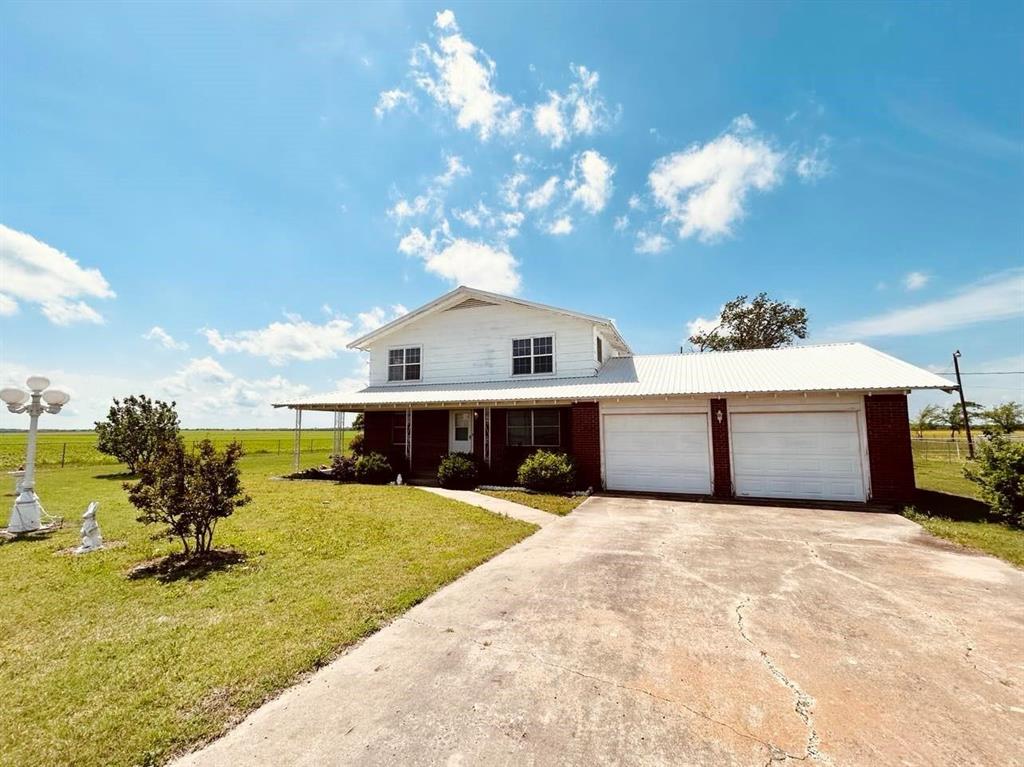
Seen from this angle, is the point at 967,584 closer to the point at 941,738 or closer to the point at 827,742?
the point at 941,738

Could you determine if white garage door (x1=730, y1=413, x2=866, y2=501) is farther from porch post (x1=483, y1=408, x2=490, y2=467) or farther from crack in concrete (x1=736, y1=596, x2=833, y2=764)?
crack in concrete (x1=736, y1=596, x2=833, y2=764)

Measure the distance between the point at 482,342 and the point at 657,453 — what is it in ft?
25.1

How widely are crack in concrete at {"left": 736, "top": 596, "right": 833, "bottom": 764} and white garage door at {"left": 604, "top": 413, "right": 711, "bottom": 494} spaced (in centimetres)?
890

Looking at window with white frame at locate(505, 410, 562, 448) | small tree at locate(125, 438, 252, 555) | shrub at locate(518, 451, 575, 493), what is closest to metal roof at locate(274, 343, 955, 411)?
window with white frame at locate(505, 410, 562, 448)

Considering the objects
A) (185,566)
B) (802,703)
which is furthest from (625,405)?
(185,566)

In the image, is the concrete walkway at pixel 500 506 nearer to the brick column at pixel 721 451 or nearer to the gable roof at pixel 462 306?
the brick column at pixel 721 451

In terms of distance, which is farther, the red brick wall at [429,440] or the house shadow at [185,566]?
the red brick wall at [429,440]

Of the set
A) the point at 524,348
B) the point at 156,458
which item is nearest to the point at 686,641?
the point at 156,458

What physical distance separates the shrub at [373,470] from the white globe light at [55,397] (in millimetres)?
8130

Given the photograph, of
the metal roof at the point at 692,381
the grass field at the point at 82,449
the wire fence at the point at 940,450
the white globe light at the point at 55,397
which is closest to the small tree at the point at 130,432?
the grass field at the point at 82,449

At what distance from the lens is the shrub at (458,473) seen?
14.6 m

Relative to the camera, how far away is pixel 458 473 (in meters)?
14.6

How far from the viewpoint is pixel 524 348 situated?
1670 cm

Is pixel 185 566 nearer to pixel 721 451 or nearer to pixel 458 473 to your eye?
pixel 458 473
